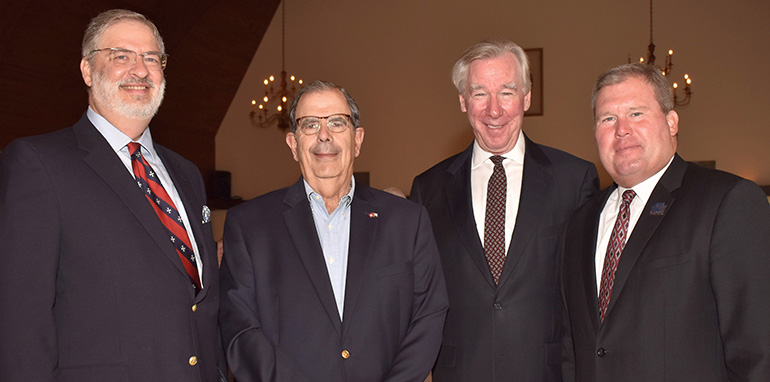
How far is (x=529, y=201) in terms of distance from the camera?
2.54m

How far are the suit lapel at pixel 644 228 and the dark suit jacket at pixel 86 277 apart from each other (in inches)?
56.4

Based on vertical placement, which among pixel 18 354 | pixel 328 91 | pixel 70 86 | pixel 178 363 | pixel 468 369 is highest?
pixel 70 86

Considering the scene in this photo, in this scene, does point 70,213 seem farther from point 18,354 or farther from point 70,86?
point 70,86

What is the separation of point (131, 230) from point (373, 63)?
943cm

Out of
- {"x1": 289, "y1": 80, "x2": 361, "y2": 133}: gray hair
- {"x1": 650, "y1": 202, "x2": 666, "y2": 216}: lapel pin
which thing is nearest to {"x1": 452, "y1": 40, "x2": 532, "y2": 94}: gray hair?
{"x1": 289, "y1": 80, "x2": 361, "y2": 133}: gray hair

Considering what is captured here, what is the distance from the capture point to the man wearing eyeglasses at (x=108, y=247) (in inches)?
67.7

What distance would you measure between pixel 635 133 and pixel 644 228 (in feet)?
1.12

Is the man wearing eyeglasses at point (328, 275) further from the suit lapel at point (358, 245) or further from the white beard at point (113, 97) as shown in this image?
the white beard at point (113, 97)

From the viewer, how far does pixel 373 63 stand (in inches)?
434

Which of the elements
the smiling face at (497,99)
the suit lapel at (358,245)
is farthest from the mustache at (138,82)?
the smiling face at (497,99)

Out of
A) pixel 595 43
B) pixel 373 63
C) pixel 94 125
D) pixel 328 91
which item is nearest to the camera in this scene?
pixel 94 125

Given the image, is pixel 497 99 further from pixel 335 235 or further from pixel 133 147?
pixel 133 147

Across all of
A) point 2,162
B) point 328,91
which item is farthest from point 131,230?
point 328,91

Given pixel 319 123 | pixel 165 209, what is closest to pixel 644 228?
pixel 319 123
